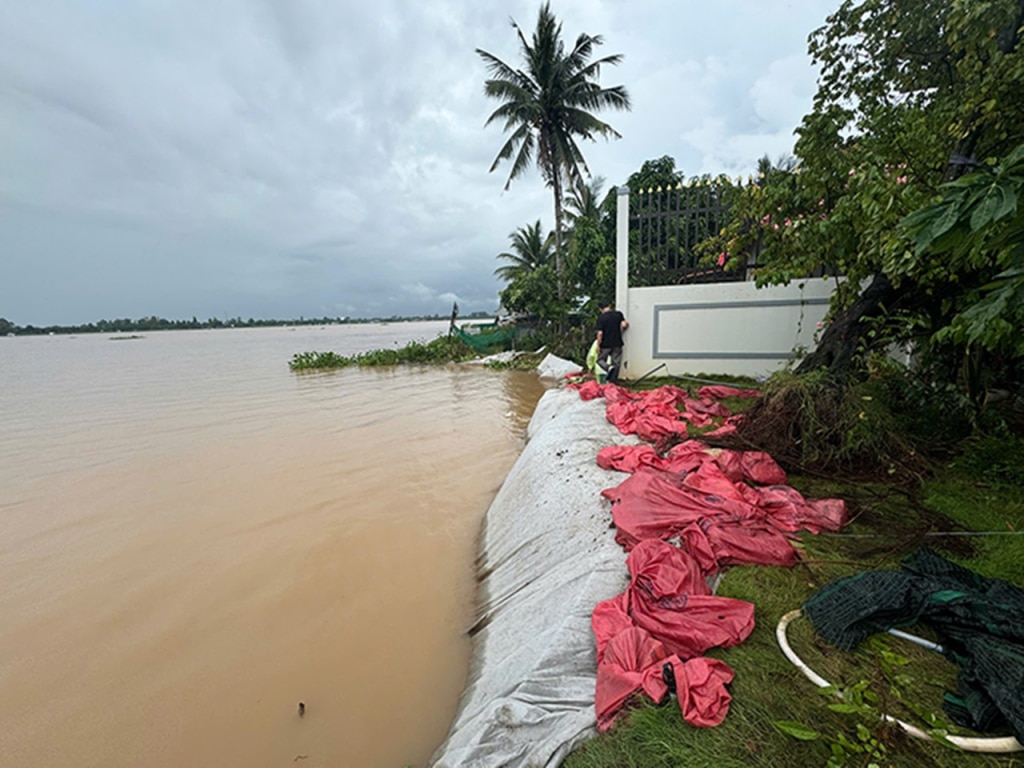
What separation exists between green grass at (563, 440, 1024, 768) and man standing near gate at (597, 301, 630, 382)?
5112 mm

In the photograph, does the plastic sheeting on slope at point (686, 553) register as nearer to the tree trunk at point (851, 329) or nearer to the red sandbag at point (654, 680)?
the red sandbag at point (654, 680)

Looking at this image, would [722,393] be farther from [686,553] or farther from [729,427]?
[686,553]

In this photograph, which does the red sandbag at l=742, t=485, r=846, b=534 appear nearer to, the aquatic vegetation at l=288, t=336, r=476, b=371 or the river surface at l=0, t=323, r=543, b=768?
the river surface at l=0, t=323, r=543, b=768

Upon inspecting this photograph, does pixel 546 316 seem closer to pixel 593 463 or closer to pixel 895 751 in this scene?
pixel 593 463

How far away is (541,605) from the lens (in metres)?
2.38

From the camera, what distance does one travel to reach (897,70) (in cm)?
375

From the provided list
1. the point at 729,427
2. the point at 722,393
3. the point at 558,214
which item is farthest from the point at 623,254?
the point at 558,214

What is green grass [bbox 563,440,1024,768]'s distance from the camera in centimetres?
132

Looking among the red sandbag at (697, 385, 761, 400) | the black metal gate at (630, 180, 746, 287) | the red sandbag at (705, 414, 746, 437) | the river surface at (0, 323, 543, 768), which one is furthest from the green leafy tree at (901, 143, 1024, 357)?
the black metal gate at (630, 180, 746, 287)

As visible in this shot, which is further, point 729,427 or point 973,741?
point 729,427

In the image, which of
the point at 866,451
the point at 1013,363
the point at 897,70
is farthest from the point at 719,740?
the point at 897,70

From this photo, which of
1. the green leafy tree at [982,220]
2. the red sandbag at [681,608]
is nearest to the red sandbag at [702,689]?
the red sandbag at [681,608]

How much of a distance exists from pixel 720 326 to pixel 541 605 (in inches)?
249

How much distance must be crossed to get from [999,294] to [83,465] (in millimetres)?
9131
